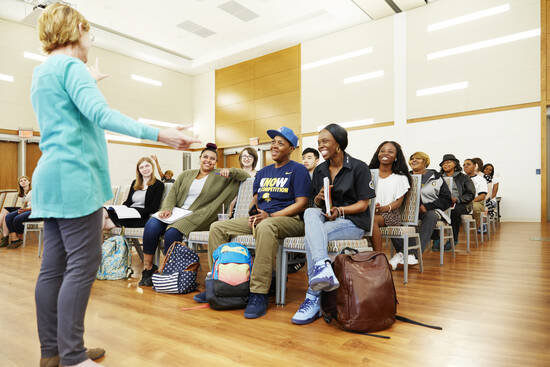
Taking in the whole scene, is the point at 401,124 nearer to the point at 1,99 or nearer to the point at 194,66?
the point at 194,66

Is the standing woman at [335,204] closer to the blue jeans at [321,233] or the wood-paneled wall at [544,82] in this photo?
the blue jeans at [321,233]

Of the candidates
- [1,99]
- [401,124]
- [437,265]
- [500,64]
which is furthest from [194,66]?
[437,265]

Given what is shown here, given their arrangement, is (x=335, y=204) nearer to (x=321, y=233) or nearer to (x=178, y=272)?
(x=321, y=233)

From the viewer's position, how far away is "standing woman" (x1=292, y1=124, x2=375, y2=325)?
6.90 ft

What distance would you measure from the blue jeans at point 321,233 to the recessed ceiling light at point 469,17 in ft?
25.3

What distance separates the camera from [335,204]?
2482 mm

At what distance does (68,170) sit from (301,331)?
1.31 metres

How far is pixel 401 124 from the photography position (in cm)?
887

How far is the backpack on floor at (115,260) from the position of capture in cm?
321

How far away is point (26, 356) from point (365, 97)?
8.98m

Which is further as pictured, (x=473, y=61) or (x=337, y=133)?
(x=473, y=61)

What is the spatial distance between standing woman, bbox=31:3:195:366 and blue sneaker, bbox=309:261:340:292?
3.28ft

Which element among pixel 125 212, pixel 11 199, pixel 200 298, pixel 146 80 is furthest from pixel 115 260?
pixel 146 80

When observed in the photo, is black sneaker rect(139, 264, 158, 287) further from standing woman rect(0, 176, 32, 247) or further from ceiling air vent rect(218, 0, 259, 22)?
ceiling air vent rect(218, 0, 259, 22)
